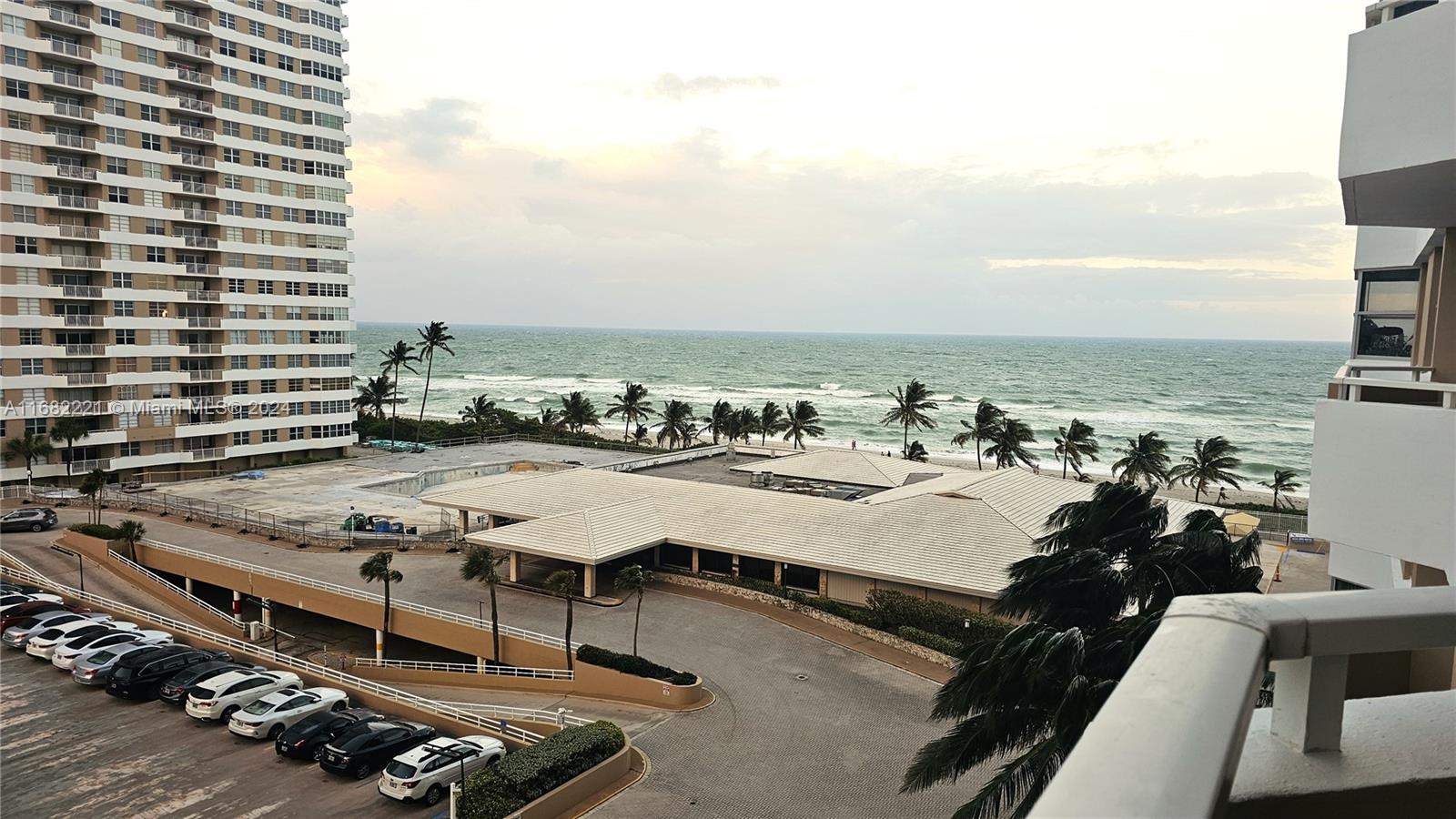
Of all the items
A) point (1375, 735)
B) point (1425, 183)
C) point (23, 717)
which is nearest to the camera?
point (1375, 735)

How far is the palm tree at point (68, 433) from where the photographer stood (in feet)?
160

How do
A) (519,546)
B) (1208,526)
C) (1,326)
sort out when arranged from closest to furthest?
(1208,526) → (519,546) → (1,326)

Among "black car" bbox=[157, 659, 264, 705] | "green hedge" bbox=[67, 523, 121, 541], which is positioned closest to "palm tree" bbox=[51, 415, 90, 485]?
"green hedge" bbox=[67, 523, 121, 541]

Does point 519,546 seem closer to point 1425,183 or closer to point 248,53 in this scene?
point 1425,183

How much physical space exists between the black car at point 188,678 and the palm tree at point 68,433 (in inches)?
1295

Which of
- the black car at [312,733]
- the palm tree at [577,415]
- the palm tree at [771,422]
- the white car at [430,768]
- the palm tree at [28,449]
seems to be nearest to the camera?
the white car at [430,768]

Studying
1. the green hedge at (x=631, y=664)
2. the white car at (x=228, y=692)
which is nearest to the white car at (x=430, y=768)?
the green hedge at (x=631, y=664)

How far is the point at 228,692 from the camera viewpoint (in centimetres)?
2317

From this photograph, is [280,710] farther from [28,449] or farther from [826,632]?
[28,449]

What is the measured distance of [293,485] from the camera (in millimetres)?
50531

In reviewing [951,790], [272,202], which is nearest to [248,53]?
[272,202]

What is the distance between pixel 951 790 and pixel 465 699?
14315 mm

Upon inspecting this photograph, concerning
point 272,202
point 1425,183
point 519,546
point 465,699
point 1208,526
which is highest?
point 272,202

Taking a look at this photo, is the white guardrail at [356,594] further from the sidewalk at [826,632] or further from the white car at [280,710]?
the sidewalk at [826,632]
